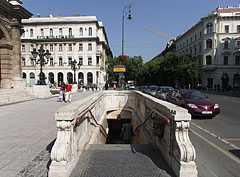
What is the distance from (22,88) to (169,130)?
16.7m

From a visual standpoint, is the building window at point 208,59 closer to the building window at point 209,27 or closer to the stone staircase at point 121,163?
the building window at point 209,27

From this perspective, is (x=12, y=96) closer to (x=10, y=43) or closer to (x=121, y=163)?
(x=10, y=43)

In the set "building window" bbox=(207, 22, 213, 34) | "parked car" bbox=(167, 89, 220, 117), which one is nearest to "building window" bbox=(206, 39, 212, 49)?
"building window" bbox=(207, 22, 213, 34)

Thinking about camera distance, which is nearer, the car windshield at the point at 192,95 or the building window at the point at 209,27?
the car windshield at the point at 192,95

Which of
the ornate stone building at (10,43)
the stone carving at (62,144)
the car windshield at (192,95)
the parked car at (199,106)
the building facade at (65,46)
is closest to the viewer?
the stone carving at (62,144)

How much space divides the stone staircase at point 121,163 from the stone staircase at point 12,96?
36.0 ft

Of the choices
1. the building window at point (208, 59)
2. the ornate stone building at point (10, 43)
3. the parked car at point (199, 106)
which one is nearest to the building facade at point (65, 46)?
the ornate stone building at point (10, 43)

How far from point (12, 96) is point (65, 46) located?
A: 3958 cm

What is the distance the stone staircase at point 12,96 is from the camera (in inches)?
459

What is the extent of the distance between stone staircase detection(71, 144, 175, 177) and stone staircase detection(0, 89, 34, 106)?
10972 millimetres

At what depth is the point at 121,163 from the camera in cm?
329

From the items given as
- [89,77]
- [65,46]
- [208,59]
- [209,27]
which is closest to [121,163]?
[89,77]

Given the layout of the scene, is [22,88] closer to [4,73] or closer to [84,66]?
[4,73]

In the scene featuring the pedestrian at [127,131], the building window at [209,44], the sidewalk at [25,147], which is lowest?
the pedestrian at [127,131]
